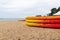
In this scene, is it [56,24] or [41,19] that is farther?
[41,19]

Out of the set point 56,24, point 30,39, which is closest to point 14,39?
point 30,39

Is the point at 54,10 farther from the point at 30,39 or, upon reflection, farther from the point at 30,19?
the point at 30,39

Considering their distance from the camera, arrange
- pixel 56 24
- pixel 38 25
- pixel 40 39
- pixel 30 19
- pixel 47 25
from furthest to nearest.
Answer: pixel 30 19, pixel 38 25, pixel 47 25, pixel 56 24, pixel 40 39

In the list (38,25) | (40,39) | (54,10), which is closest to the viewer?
(40,39)

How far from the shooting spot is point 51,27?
25.2 ft

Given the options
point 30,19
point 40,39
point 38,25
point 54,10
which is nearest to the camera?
point 40,39

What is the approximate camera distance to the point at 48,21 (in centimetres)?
777

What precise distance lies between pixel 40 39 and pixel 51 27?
11.0 ft

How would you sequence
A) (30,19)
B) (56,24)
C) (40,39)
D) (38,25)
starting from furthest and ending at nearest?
(30,19)
(38,25)
(56,24)
(40,39)

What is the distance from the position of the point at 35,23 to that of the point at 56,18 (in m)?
1.72

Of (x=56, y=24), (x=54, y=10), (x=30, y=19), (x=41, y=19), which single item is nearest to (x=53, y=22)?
(x=56, y=24)

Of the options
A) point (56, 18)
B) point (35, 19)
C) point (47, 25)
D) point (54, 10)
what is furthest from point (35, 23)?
point (54, 10)

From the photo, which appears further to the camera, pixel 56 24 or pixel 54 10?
pixel 54 10

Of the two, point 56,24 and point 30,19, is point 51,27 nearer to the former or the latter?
point 56,24
